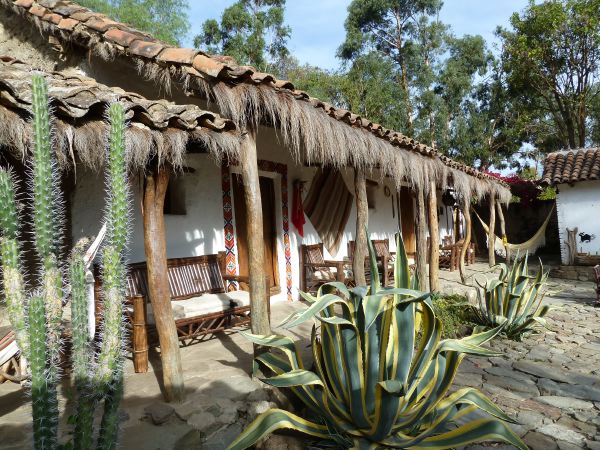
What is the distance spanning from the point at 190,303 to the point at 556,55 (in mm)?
15439

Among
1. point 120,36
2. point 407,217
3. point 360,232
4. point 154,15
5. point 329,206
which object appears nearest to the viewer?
point 120,36

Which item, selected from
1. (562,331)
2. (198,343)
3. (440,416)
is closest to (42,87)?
(440,416)

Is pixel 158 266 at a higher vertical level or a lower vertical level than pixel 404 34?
lower

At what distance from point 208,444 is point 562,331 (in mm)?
4780

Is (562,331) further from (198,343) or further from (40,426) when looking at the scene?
(40,426)

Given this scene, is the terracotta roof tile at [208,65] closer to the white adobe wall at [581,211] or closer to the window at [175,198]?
the window at [175,198]

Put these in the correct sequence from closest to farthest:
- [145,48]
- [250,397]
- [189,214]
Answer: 1. [250,397]
2. [145,48]
3. [189,214]

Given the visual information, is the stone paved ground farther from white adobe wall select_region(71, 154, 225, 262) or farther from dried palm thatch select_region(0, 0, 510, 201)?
white adobe wall select_region(71, 154, 225, 262)

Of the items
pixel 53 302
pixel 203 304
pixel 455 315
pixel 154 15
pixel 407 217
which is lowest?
pixel 455 315

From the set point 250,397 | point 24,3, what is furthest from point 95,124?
point 24,3

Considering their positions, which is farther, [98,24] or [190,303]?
[190,303]

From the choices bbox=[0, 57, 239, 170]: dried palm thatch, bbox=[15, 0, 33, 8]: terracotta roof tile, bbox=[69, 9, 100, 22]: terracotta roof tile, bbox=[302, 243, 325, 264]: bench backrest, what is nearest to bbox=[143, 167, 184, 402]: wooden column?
bbox=[0, 57, 239, 170]: dried palm thatch

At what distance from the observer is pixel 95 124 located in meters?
2.31

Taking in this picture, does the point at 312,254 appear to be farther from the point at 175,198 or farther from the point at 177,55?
the point at 177,55
